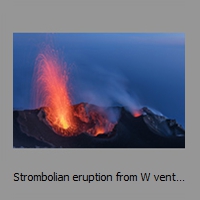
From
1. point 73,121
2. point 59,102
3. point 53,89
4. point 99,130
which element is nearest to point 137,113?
point 99,130

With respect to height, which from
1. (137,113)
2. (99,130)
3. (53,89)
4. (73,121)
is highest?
(53,89)

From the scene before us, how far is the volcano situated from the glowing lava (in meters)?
0.09

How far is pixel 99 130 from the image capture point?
641 cm

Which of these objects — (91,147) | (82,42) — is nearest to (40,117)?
(91,147)

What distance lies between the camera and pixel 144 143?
6.35m

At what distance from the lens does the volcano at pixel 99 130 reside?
6.30 metres

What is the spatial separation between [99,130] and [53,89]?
0.91 m

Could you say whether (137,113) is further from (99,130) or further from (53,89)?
(53,89)

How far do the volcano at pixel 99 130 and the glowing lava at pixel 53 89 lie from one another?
9 cm

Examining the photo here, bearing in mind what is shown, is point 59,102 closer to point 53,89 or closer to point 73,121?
point 53,89

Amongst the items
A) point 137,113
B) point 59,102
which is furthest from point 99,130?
point 59,102

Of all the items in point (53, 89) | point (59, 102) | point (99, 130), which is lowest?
point (99, 130)

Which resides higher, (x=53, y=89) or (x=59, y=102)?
(x=53, y=89)

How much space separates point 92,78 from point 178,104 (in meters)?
1.33
